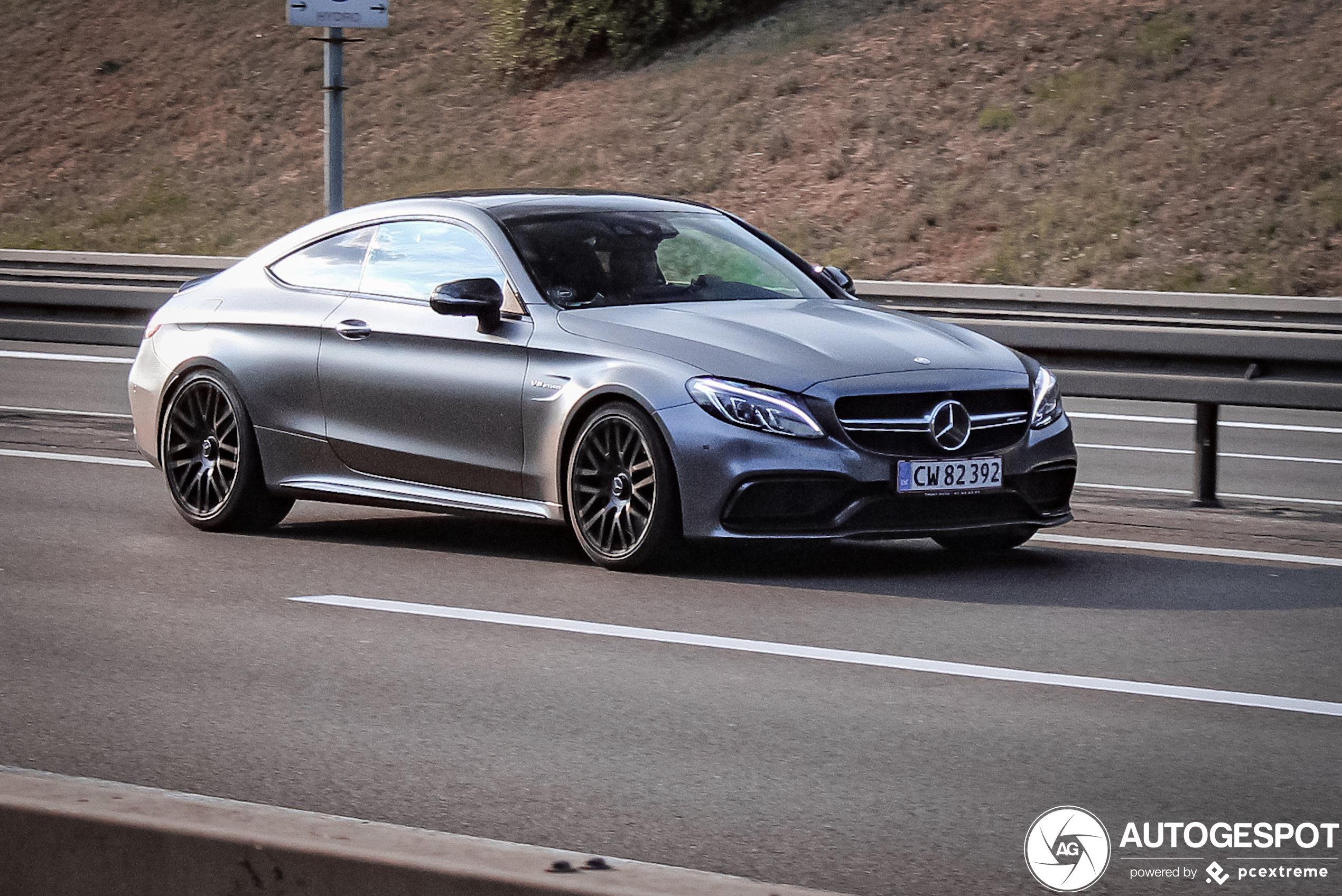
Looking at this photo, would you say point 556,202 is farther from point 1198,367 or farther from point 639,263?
point 1198,367

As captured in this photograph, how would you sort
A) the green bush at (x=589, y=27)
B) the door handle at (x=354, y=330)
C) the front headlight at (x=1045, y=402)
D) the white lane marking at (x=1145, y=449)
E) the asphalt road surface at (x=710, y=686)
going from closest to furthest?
the asphalt road surface at (x=710, y=686) < the front headlight at (x=1045, y=402) < the door handle at (x=354, y=330) < the white lane marking at (x=1145, y=449) < the green bush at (x=589, y=27)

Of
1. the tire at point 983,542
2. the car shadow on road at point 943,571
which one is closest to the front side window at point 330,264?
the car shadow on road at point 943,571

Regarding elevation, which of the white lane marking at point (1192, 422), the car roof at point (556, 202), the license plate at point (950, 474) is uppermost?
the car roof at point (556, 202)

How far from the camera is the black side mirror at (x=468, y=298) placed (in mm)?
8617

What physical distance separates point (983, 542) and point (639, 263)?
6.09 feet

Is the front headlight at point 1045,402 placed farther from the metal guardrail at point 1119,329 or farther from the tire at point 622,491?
the metal guardrail at point 1119,329

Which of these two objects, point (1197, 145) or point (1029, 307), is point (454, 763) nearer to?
point (1029, 307)

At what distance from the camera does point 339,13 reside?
1439 cm

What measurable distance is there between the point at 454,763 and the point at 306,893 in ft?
6.58

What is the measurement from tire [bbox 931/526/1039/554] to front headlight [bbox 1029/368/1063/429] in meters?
0.51

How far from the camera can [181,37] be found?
131ft

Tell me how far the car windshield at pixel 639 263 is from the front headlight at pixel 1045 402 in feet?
3.79

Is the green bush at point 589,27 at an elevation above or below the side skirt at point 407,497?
above

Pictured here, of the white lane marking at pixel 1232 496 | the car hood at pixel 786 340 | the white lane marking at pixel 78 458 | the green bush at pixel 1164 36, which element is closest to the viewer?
the car hood at pixel 786 340
